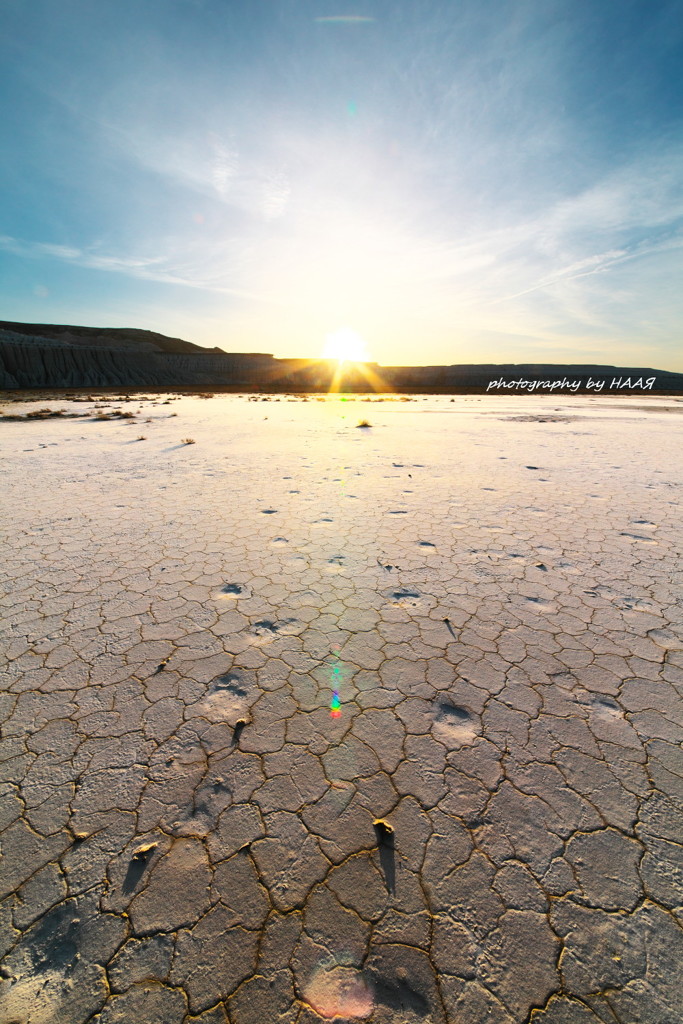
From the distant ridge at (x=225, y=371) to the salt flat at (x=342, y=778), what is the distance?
56.2m

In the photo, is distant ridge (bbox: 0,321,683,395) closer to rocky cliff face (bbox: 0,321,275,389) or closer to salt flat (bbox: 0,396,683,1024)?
rocky cliff face (bbox: 0,321,275,389)

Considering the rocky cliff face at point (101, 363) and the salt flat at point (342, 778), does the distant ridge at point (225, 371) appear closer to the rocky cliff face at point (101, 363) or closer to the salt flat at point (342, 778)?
the rocky cliff face at point (101, 363)

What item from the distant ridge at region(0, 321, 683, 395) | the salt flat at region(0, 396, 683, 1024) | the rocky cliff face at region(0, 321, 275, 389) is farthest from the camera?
the distant ridge at region(0, 321, 683, 395)

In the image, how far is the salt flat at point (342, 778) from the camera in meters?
1.33

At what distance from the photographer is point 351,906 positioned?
4.91 ft

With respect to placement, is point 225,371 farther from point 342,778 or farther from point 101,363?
point 342,778

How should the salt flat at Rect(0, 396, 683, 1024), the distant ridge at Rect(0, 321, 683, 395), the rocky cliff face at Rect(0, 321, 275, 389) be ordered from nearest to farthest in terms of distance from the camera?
the salt flat at Rect(0, 396, 683, 1024) < the rocky cliff face at Rect(0, 321, 275, 389) < the distant ridge at Rect(0, 321, 683, 395)

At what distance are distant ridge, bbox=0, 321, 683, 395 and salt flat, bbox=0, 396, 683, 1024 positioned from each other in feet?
184

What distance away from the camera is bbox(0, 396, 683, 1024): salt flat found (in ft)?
4.37

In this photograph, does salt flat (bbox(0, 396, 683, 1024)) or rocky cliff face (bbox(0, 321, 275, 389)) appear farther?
rocky cliff face (bbox(0, 321, 275, 389))

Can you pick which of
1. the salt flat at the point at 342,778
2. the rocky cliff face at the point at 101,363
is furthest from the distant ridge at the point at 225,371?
the salt flat at the point at 342,778

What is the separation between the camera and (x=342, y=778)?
1.97 m

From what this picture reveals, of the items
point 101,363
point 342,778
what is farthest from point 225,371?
point 342,778

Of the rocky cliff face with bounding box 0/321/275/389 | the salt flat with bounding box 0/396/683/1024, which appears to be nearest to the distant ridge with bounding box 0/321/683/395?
the rocky cliff face with bounding box 0/321/275/389
